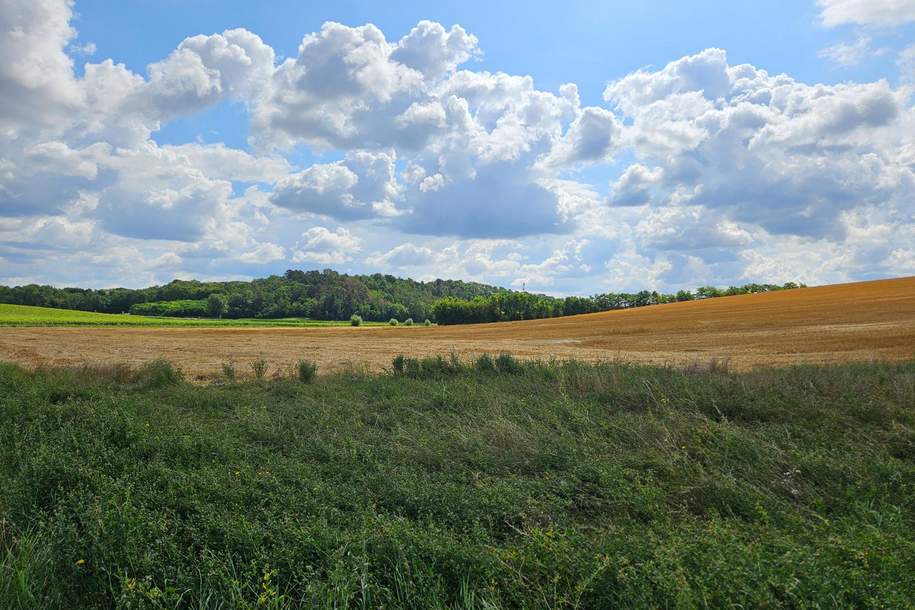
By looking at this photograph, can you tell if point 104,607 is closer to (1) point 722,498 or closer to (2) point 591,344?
(1) point 722,498

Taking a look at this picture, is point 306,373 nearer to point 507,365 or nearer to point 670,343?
point 507,365

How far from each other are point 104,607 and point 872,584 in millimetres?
6354

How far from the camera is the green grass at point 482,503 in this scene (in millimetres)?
4863

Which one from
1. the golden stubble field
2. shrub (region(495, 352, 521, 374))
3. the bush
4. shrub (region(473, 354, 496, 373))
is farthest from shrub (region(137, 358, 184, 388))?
shrub (region(495, 352, 521, 374))

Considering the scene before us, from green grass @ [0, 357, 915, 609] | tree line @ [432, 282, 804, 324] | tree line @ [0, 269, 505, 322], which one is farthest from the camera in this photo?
tree line @ [0, 269, 505, 322]

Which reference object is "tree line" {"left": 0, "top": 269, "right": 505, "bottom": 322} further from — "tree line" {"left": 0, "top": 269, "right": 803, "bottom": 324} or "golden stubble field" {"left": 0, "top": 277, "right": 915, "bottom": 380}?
"golden stubble field" {"left": 0, "top": 277, "right": 915, "bottom": 380}

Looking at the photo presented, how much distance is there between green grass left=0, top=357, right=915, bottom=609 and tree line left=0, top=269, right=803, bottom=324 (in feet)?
275

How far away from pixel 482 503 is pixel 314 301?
382ft

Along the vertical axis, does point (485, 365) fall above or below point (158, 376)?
above

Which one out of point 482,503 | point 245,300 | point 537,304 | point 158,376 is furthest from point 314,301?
point 482,503

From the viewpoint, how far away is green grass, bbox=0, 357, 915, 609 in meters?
4.86

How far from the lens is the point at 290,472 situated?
315 inches

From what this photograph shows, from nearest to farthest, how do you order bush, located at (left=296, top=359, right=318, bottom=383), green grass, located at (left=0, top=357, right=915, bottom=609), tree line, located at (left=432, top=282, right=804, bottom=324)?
green grass, located at (left=0, top=357, right=915, bottom=609), bush, located at (left=296, top=359, right=318, bottom=383), tree line, located at (left=432, top=282, right=804, bottom=324)

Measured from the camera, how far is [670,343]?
37.4 metres
